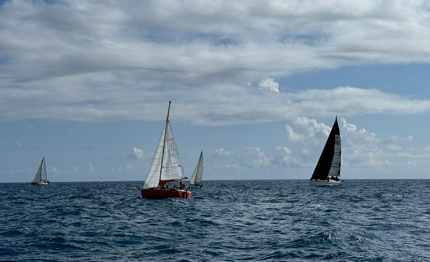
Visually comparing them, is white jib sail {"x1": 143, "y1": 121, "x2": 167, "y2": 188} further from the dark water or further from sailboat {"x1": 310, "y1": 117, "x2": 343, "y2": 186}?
sailboat {"x1": 310, "y1": 117, "x2": 343, "y2": 186}

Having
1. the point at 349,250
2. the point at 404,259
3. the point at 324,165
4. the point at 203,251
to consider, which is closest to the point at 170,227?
the point at 203,251

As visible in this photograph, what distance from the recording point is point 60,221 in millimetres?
32875

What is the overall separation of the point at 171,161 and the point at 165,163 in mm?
795

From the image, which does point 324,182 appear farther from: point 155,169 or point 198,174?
point 155,169

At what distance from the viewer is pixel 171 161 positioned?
5281cm

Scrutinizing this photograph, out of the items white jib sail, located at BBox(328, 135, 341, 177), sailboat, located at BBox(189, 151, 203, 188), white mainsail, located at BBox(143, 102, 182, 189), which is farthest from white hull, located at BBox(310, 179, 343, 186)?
white mainsail, located at BBox(143, 102, 182, 189)

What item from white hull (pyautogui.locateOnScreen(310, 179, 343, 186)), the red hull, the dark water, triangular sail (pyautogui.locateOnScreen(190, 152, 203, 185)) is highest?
triangular sail (pyautogui.locateOnScreen(190, 152, 203, 185))

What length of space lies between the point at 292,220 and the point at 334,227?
496 cm

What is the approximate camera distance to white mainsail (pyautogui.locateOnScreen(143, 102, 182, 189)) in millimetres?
52281

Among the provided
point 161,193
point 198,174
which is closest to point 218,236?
point 161,193

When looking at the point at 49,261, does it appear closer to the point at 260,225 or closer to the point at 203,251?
the point at 203,251

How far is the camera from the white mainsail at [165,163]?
2058 inches

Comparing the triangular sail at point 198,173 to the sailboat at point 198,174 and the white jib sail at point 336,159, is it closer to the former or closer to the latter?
the sailboat at point 198,174

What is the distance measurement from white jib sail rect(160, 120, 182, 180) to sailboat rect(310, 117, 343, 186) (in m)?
56.5
